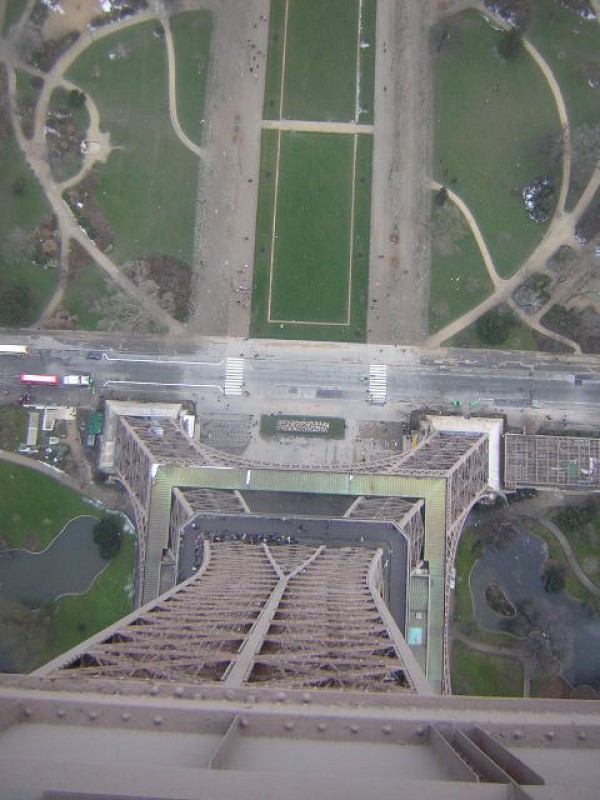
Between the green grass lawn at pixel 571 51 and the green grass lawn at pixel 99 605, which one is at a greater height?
the green grass lawn at pixel 571 51

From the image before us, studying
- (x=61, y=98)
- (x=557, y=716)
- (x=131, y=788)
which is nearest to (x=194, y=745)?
(x=131, y=788)

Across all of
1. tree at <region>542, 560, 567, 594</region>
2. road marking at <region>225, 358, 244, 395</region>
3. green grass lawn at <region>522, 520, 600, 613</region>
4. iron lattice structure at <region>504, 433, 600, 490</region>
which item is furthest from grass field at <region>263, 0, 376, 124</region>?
tree at <region>542, 560, 567, 594</region>

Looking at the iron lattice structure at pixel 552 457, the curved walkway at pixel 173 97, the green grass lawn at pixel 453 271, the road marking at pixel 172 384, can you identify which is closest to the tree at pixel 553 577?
the iron lattice structure at pixel 552 457

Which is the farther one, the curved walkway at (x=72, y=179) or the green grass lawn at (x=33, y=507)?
the curved walkway at (x=72, y=179)

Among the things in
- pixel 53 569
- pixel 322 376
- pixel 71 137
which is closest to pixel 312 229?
pixel 322 376

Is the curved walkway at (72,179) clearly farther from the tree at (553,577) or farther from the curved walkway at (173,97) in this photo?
the tree at (553,577)

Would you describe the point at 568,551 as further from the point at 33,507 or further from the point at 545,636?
the point at 33,507

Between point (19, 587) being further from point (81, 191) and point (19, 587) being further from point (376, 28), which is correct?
point (376, 28)
